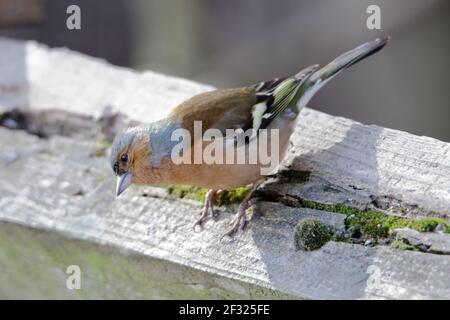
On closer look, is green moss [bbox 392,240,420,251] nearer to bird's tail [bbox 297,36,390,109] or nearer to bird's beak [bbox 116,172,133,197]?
bird's tail [bbox 297,36,390,109]

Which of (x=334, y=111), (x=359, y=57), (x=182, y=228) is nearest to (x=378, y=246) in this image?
(x=182, y=228)

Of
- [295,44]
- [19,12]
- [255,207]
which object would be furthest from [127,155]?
[295,44]

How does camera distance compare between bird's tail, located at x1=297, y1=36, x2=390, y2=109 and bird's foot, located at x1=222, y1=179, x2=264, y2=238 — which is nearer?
bird's foot, located at x1=222, y1=179, x2=264, y2=238

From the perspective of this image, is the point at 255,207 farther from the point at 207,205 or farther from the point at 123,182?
the point at 123,182

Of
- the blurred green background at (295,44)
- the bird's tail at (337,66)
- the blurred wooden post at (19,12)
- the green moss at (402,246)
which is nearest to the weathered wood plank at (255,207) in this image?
the green moss at (402,246)

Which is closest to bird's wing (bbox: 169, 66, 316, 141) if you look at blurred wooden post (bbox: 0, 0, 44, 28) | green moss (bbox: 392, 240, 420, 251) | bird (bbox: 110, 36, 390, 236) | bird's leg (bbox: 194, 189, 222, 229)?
bird (bbox: 110, 36, 390, 236)

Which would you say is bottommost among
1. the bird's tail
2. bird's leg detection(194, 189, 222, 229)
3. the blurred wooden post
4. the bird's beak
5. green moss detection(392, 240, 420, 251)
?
green moss detection(392, 240, 420, 251)
